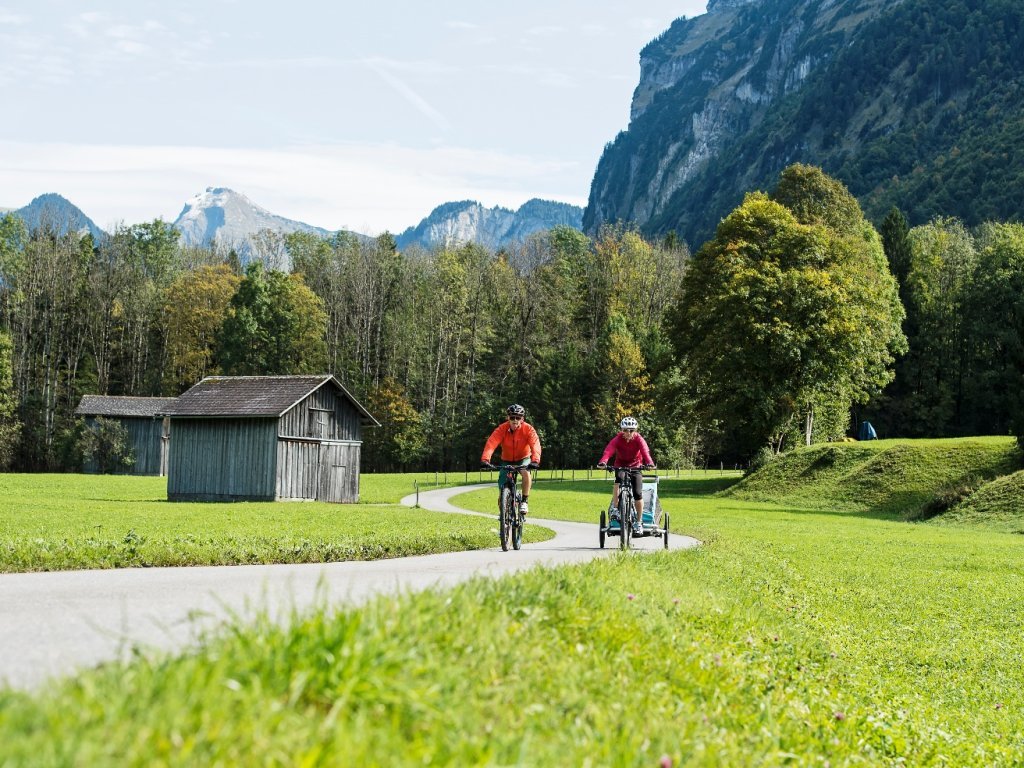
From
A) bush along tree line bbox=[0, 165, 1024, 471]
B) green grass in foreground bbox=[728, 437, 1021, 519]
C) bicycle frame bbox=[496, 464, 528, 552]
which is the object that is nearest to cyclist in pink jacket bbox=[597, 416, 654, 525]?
bicycle frame bbox=[496, 464, 528, 552]

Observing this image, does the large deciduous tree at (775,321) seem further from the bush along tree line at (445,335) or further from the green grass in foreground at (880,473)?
the bush along tree line at (445,335)

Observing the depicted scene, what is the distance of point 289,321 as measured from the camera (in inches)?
3369

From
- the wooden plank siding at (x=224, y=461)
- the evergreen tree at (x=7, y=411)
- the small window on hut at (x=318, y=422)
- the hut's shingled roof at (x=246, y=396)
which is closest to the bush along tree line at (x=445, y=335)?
the evergreen tree at (x=7, y=411)

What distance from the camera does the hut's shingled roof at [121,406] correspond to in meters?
75.9

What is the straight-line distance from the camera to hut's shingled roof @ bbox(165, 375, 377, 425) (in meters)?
46.7

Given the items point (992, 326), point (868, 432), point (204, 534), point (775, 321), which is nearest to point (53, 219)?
point (775, 321)

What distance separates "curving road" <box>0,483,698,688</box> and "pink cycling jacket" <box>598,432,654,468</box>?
2304 millimetres

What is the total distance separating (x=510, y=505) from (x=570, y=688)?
11672mm

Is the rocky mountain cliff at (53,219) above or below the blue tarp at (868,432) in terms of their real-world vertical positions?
above

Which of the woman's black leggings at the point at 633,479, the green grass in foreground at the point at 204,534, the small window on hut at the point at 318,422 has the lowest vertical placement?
the green grass in foreground at the point at 204,534

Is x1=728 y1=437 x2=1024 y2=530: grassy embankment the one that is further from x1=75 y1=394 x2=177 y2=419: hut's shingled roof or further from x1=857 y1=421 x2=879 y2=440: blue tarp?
x1=75 y1=394 x2=177 y2=419: hut's shingled roof

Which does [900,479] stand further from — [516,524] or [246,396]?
[516,524]

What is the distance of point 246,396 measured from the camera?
4800 cm

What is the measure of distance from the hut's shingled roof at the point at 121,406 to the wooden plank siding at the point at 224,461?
29649 mm
